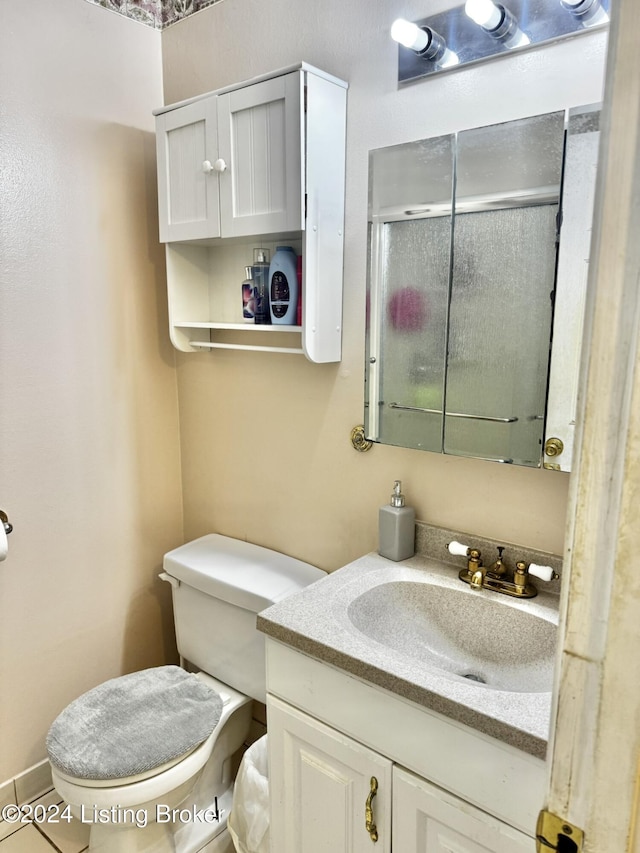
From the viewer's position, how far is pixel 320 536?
5.60ft

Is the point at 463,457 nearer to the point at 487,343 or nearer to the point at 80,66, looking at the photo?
the point at 487,343

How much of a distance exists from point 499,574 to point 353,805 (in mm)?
541

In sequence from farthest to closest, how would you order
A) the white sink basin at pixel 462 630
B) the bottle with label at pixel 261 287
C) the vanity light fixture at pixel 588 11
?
the bottle with label at pixel 261 287 < the white sink basin at pixel 462 630 < the vanity light fixture at pixel 588 11

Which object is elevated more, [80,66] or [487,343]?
[80,66]

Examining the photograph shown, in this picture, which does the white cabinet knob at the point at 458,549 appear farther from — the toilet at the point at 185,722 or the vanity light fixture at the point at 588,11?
the vanity light fixture at the point at 588,11

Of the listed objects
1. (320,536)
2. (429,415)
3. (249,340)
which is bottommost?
(320,536)

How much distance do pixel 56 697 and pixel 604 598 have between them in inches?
72.4

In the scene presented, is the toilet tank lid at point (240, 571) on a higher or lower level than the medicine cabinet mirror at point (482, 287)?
lower

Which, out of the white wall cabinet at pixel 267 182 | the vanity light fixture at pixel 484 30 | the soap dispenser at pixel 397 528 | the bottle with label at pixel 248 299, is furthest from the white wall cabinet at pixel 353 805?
the vanity light fixture at pixel 484 30

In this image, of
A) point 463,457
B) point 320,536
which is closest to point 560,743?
point 463,457

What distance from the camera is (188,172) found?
5.35 ft

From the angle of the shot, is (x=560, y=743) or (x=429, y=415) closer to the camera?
(x=560, y=743)

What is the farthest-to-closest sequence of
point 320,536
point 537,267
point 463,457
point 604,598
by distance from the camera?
point 320,536 < point 463,457 < point 537,267 < point 604,598

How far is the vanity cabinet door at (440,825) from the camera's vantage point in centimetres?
95
